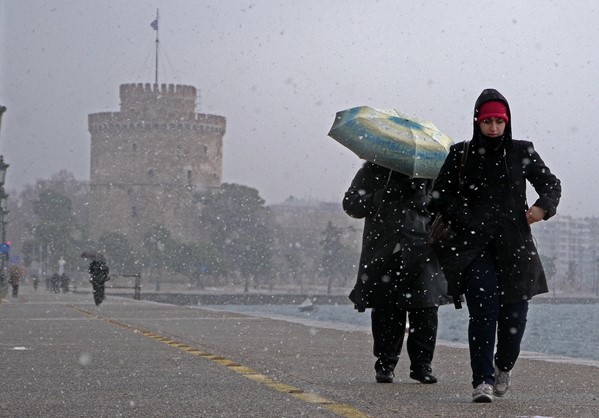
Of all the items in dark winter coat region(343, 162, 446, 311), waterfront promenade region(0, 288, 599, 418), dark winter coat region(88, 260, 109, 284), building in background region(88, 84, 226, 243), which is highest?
building in background region(88, 84, 226, 243)

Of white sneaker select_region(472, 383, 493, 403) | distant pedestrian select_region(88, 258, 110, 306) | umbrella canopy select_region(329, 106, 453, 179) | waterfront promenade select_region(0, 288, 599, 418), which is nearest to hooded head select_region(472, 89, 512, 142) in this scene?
umbrella canopy select_region(329, 106, 453, 179)

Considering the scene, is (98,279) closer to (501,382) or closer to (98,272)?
(98,272)

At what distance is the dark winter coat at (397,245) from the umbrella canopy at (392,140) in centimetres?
22

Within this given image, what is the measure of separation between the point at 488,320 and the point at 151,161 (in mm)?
104661

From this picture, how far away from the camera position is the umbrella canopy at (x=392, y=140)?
7617mm

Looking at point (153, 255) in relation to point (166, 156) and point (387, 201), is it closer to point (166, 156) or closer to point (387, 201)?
point (166, 156)

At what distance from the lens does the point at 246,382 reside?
763 cm

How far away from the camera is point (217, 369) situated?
342 inches

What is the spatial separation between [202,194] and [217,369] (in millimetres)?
103185

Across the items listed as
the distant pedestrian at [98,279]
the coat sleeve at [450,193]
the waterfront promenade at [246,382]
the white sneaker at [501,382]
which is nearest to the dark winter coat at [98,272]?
the distant pedestrian at [98,279]

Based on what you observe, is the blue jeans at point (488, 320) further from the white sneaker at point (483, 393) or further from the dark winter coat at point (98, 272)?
the dark winter coat at point (98, 272)

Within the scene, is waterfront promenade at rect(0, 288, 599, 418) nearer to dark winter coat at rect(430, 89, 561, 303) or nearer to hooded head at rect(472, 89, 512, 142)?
dark winter coat at rect(430, 89, 561, 303)

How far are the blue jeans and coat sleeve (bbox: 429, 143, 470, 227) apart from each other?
0.26 meters

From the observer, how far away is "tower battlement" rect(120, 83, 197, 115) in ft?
362
